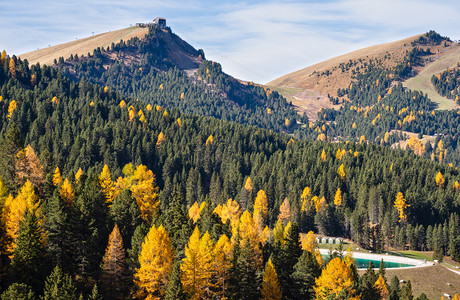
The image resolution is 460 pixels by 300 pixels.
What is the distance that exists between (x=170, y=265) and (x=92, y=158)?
5000 inches

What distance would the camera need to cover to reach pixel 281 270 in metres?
70.8

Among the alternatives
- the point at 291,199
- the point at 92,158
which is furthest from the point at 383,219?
the point at 92,158

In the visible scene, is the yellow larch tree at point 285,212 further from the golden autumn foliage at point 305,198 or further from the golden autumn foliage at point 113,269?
the golden autumn foliage at point 113,269

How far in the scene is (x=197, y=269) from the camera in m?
59.8

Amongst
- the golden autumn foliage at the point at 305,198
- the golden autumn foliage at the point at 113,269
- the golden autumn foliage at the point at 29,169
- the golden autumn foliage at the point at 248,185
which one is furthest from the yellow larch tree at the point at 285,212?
the golden autumn foliage at the point at 113,269

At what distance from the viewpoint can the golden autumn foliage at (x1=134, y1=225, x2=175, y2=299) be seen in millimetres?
60250

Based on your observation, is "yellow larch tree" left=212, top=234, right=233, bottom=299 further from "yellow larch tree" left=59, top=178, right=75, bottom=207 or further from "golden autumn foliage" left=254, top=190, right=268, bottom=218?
"golden autumn foliage" left=254, top=190, right=268, bottom=218

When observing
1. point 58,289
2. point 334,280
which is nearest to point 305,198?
point 334,280

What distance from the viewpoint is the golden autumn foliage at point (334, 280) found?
2571 inches

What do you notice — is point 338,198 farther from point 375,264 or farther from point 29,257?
point 29,257

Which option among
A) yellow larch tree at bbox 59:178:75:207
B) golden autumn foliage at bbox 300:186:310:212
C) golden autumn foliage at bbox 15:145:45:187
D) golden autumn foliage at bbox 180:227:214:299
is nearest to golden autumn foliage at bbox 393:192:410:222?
golden autumn foliage at bbox 300:186:310:212

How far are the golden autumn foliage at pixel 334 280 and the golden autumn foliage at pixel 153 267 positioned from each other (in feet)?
72.0

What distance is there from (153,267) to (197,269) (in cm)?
588

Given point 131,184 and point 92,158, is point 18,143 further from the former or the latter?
point 92,158
